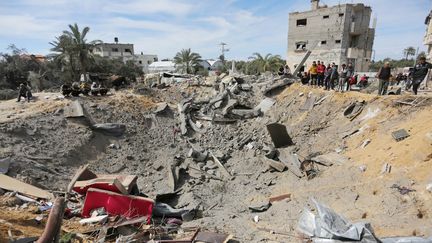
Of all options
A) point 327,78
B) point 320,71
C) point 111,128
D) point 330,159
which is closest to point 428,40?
point 320,71

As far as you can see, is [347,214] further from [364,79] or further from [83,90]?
[83,90]

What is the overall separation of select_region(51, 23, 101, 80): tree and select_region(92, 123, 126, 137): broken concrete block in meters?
12.7

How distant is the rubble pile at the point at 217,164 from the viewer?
216 inches

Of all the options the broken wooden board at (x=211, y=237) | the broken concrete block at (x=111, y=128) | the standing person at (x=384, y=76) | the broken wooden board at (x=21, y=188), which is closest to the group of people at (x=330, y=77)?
the standing person at (x=384, y=76)

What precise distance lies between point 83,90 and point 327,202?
1340cm

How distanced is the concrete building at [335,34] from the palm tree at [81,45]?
20.3m

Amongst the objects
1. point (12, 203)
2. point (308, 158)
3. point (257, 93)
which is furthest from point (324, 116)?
point (12, 203)

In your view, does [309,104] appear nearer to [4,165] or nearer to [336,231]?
[336,231]

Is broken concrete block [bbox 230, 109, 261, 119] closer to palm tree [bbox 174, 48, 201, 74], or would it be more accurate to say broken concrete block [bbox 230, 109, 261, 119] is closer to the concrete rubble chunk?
the concrete rubble chunk

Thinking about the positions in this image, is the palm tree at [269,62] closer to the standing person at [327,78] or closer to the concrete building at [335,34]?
the concrete building at [335,34]

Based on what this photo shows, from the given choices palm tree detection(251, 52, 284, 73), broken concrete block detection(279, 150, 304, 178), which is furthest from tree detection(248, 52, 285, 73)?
broken concrete block detection(279, 150, 304, 178)

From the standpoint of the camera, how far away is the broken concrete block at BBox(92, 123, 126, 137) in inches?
480

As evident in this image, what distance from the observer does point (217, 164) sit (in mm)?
10844

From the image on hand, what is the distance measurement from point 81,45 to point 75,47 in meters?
0.49
